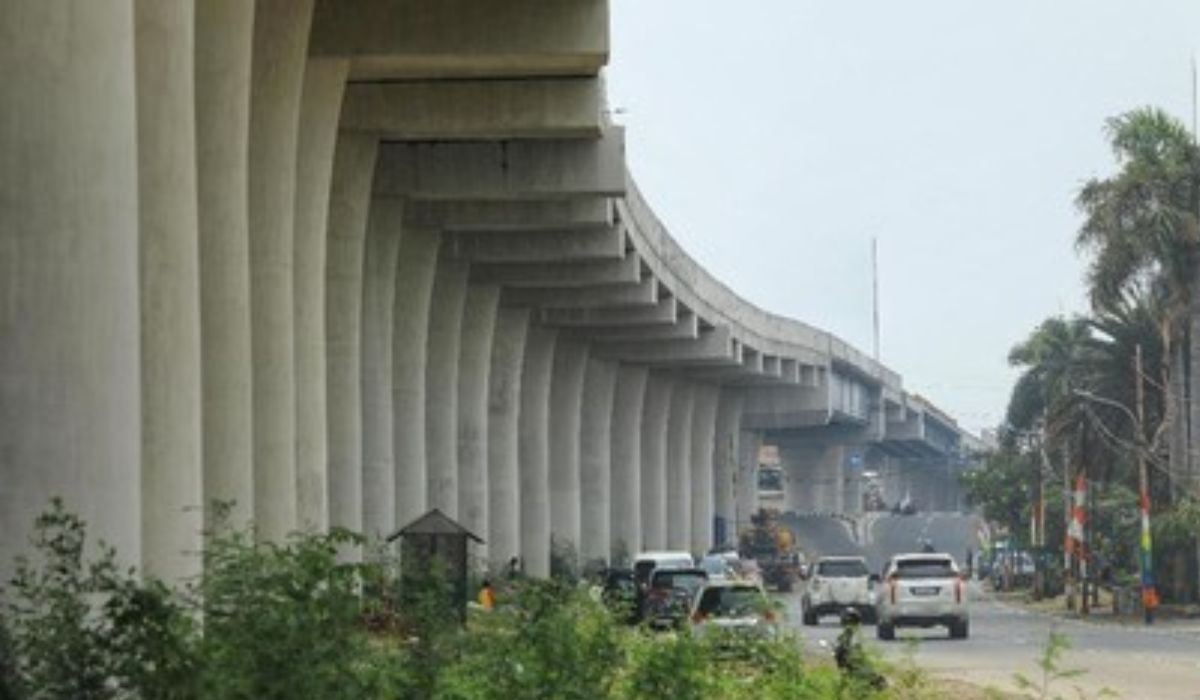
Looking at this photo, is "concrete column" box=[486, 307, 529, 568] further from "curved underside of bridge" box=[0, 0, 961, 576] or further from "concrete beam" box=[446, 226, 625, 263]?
"concrete beam" box=[446, 226, 625, 263]

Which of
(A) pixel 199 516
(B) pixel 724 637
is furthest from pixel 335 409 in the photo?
(B) pixel 724 637

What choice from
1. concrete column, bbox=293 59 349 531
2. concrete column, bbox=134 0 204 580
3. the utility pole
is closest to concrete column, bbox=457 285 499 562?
the utility pole

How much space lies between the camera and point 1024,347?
391ft

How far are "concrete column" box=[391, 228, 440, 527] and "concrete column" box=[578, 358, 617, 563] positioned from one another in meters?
36.2

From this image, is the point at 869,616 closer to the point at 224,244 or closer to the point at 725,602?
the point at 725,602

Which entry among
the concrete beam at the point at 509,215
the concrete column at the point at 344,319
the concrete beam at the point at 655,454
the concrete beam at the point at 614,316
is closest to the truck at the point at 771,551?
the concrete beam at the point at 655,454

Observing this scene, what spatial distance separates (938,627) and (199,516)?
36.6 meters

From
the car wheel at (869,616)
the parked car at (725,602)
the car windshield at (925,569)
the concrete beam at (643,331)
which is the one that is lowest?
the car wheel at (869,616)

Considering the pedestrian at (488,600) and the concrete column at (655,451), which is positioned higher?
the concrete column at (655,451)

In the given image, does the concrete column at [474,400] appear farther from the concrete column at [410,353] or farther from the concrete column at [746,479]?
the concrete column at [746,479]

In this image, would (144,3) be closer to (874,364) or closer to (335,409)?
(335,409)

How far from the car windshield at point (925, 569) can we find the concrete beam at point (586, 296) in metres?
22.9

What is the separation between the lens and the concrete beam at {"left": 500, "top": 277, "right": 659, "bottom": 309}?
85.7 m

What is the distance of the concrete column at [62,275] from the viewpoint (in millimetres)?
22484
